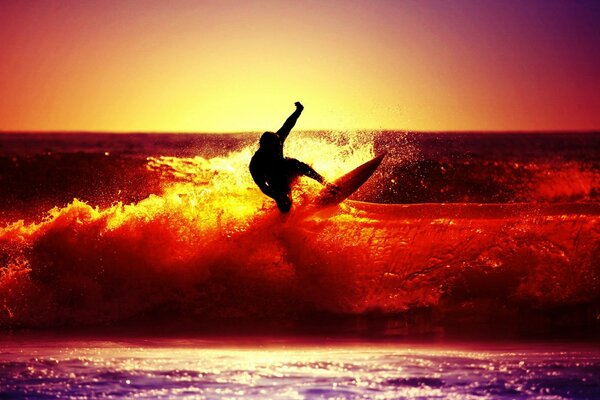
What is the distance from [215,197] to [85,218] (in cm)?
168

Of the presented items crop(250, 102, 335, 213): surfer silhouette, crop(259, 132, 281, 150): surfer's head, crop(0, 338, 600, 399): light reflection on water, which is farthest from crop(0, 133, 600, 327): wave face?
crop(0, 338, 600, 399): light reflection on water

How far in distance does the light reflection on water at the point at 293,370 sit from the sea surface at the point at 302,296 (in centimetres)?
3

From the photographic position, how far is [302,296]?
10703 mm

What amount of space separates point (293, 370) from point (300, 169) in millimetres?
3590

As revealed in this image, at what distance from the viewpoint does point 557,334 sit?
9.46m

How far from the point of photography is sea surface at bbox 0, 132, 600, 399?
7.57 m

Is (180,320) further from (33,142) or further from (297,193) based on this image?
(33,142)

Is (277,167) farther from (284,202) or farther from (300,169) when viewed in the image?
(284,202)

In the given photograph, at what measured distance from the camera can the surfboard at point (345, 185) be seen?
37.8ft

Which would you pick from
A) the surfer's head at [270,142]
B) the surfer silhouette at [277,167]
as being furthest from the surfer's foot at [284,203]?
the surfer's head at [270,142]

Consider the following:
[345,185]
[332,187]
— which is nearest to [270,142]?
[332,187]

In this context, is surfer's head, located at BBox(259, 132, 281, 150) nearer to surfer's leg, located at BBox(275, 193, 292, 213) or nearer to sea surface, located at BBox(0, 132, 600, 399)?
surfer's leg, located at BBox(275, 193, 292, 213)

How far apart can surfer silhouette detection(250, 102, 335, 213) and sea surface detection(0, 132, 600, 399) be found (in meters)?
0.56

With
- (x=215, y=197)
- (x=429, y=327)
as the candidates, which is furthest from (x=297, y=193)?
(x=429, y=327)
